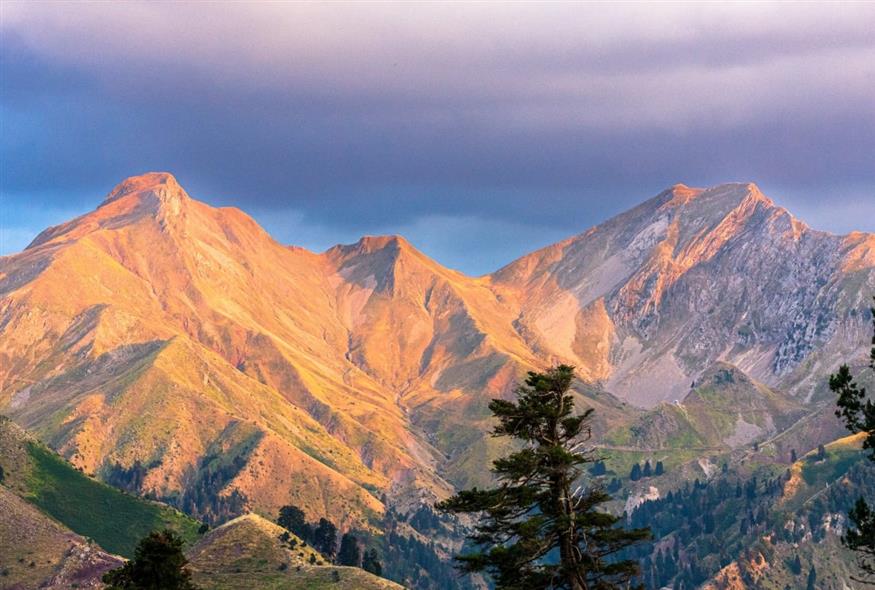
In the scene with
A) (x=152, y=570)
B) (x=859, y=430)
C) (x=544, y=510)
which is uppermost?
(x=859, y=430)

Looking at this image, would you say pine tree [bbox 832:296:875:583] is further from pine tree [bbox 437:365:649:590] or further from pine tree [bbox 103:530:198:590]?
pine tree [bbox 103:530:198:590]

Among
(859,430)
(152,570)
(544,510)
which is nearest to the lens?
(544,510)

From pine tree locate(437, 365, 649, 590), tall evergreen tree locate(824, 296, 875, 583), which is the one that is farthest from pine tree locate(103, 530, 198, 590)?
tall evergreen tree locate(824, 296, 875, 583)

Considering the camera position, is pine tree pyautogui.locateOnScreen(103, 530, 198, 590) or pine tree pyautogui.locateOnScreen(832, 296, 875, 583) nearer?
pine tree pyautogui.locateOnScreen(832, 296, 875, 583)

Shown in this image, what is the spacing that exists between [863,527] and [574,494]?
1954 centimetres

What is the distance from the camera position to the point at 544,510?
262 feet

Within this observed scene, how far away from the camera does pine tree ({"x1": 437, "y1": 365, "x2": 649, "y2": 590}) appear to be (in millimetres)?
77750

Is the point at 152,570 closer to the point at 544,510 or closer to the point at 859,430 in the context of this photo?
the point at 544,510

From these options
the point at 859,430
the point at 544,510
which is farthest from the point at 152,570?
the point at 859,430

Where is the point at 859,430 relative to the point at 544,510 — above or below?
above

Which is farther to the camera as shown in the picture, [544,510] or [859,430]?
[859,430]

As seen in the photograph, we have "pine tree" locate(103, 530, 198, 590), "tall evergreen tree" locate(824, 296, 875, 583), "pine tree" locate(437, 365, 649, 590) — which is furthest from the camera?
"pine tree" locate(103, 530, 198, 590)

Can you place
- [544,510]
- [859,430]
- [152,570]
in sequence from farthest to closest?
1. [859,430]
2. [152,570]
3. [544,510]

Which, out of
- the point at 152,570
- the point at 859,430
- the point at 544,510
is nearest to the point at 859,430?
the point at 859,430
